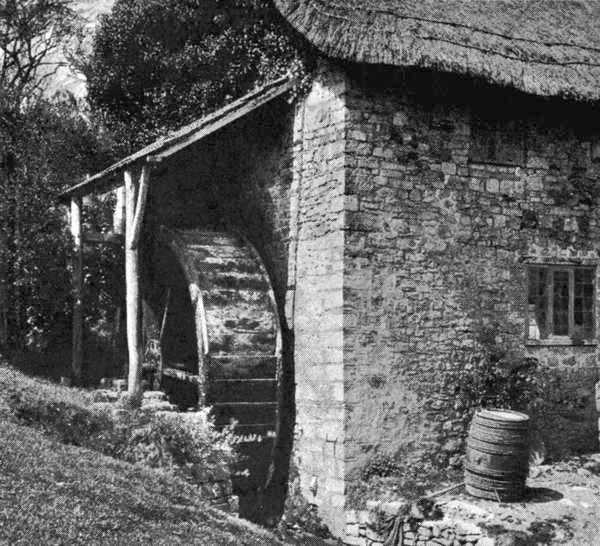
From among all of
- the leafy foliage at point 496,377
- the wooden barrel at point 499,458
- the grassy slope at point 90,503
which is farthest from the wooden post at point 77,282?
the wooden barrel at point 499,458

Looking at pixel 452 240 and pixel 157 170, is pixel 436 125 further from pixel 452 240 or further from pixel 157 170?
pixel 157 170

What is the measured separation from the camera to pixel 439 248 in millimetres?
9055

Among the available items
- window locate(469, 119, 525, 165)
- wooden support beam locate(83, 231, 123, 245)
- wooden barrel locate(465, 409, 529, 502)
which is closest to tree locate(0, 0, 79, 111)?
wooden support beam locate(83, 231, 123, 245)

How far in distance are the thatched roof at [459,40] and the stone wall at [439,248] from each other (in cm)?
33

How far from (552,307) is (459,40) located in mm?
3580

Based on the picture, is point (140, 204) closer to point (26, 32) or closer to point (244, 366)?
point (244, 366)

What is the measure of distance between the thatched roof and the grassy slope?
5076 mm

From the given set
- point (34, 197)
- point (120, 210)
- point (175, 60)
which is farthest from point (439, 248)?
point (175, 60)

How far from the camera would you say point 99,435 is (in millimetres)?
7867

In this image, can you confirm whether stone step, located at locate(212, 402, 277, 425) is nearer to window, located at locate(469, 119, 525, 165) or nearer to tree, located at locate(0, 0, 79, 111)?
window, located at locate(469, 119, 525, 165)

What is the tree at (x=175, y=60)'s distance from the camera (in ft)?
51.8

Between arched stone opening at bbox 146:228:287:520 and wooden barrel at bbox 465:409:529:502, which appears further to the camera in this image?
arched stone opening at bbox 146:228:287:520

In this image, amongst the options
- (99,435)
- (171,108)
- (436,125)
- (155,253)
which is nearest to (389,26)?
(436,125)

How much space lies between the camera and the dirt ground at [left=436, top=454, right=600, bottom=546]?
7.26 m
